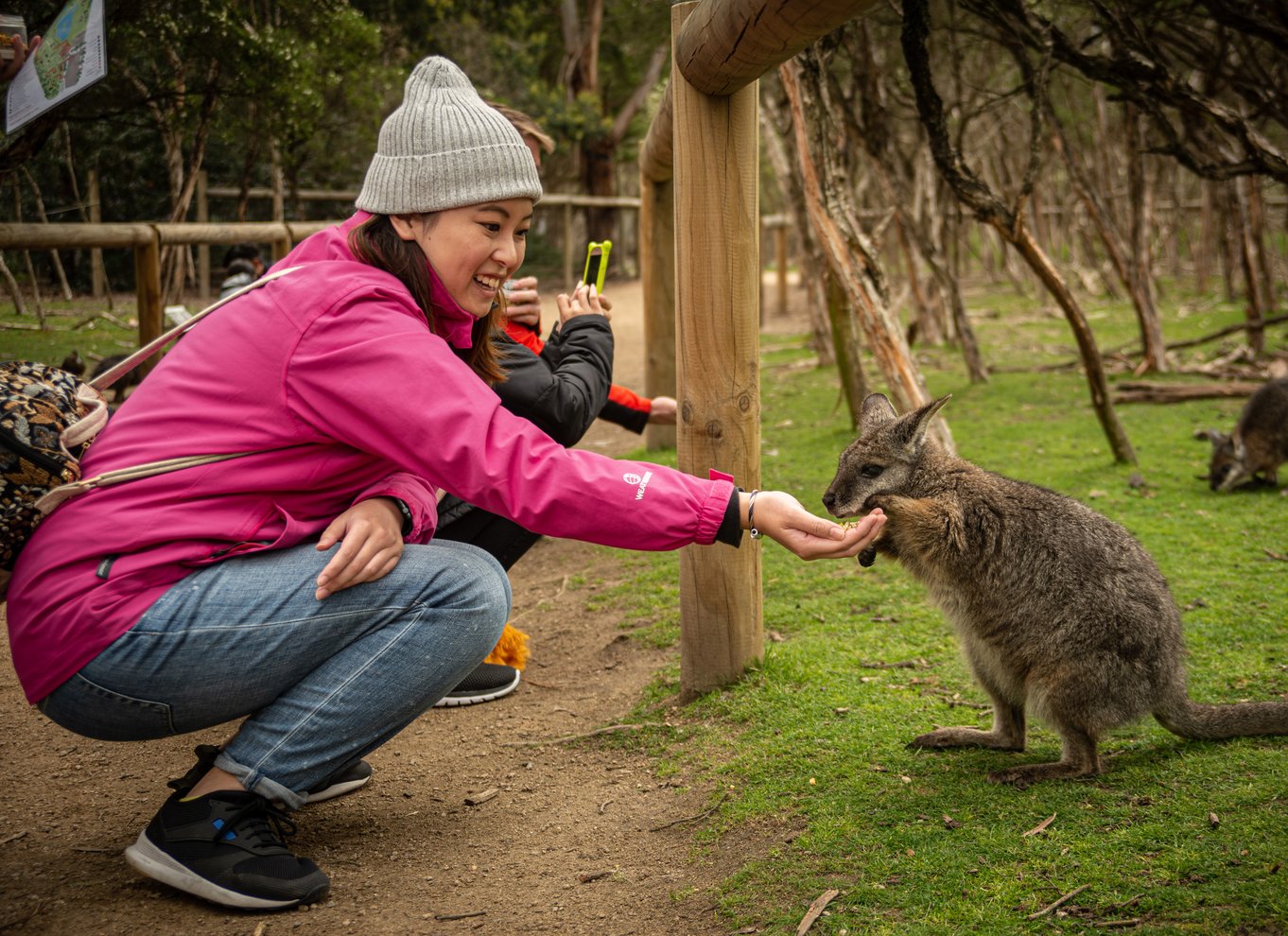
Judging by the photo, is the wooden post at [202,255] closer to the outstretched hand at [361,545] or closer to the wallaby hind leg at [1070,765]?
the outstretched hand at [361,545]

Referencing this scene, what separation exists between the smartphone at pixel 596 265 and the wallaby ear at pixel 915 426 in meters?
1.08

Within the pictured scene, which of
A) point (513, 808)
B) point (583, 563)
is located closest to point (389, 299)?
point (513, 808)

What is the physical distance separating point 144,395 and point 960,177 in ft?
10.7

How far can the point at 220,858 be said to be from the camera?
200cm

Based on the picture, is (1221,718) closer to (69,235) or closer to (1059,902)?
(1059,902)

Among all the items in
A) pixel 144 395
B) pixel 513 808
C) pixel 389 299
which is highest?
pixel 389 299

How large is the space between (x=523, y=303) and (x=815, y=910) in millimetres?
2011

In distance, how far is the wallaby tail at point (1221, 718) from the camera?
2.46 meters

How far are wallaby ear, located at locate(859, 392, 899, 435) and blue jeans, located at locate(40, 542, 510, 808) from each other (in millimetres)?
1228

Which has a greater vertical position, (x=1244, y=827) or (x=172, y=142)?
(x=172, y=142)

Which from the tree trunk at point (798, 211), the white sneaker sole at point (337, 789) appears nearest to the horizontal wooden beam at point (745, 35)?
the white sneaker sole at point (337, 789)

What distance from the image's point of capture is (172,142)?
920 cm

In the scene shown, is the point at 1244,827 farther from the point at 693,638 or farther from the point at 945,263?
the point at 945,263

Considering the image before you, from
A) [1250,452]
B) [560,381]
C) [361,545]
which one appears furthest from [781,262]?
[361,545]
